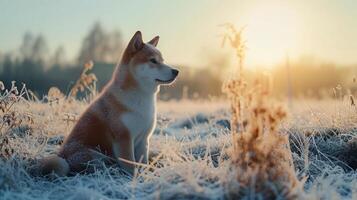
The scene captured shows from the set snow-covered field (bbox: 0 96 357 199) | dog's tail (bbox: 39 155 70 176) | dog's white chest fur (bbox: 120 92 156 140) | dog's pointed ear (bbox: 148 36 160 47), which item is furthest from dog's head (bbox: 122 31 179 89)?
dog's tail (bbox: 39 155 70 176)

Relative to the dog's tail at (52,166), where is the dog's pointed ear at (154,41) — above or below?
above

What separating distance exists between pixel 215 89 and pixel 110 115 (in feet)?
85.1

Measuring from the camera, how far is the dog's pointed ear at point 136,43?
15.1ft

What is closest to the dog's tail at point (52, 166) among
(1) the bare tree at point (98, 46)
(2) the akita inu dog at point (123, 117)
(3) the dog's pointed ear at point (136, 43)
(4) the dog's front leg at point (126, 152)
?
(2) the akita inu dog at point (123, 117)

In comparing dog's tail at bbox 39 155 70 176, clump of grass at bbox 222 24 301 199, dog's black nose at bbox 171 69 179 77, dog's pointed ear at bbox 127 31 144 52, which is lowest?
dog's tail at bbox 39 155 70 176

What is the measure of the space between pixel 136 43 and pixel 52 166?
1.51m

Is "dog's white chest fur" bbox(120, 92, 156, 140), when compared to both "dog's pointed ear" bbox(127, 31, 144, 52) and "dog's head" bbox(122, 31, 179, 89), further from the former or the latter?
"dog's pointed ear" bbox(127, 31, 144, 52)

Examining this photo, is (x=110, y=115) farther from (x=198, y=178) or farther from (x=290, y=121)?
(x=290, y=121)

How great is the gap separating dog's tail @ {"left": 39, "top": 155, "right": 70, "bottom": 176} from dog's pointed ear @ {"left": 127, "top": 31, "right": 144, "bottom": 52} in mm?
1359

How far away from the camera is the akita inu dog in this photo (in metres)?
4.24

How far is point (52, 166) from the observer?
12.8 ft

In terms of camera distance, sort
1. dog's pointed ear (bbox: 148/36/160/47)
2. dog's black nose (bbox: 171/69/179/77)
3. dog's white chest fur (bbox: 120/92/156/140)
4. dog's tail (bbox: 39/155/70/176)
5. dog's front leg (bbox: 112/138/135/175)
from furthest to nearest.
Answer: dog's pointed ear (bbox: 148/36/160/47)
dog's black nose (bbox: 171/69/179/77)
dog's white chest fur (bbox: 120/92/156/140)
dog's front leg (bbox: 112/138/135/175)
dog's tail (bbox: 39/155/70/176)

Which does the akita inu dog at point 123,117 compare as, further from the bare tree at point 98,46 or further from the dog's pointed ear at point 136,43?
the bare tree at point 98,46

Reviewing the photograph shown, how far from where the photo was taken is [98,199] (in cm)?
315
